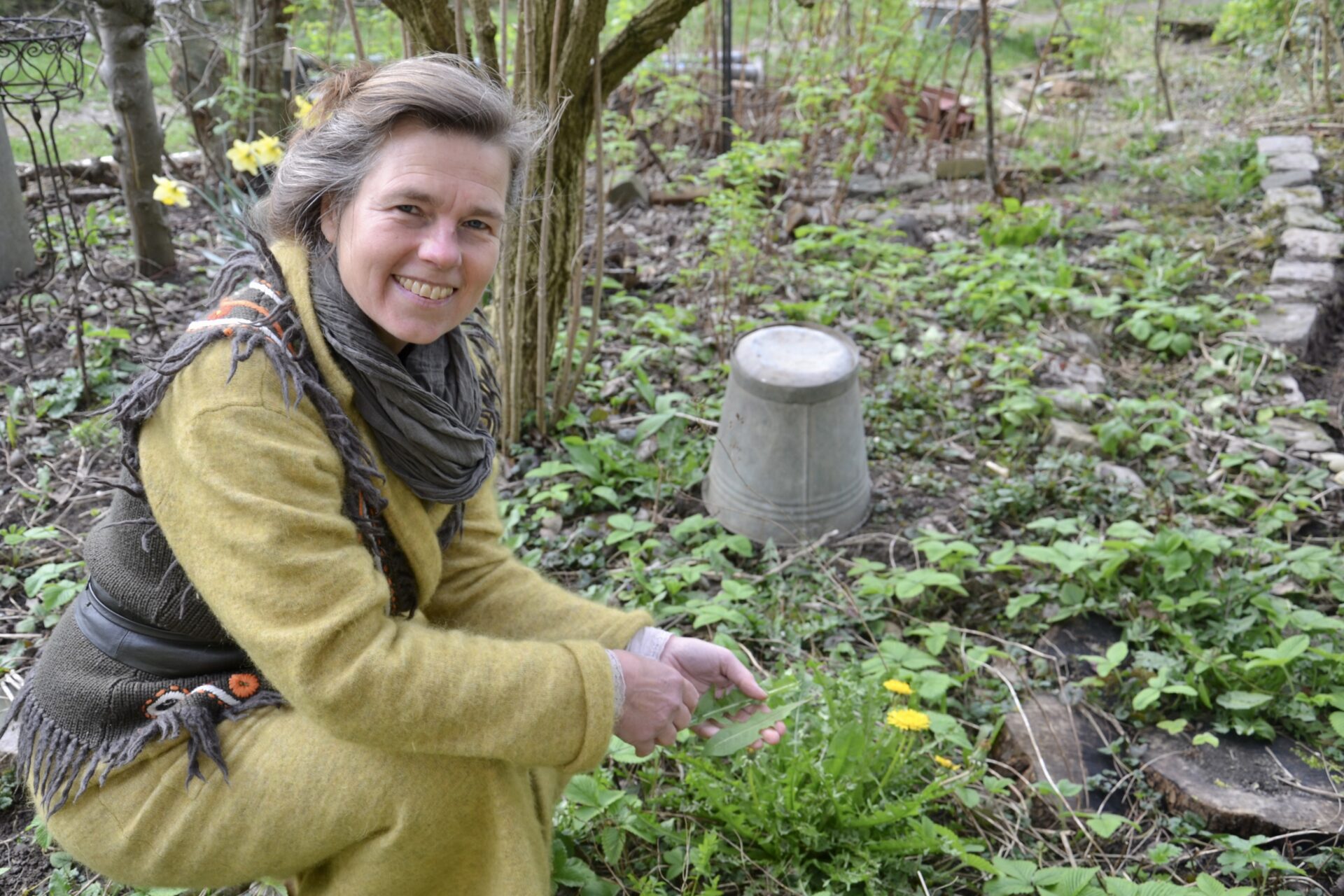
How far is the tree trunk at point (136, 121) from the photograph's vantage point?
4.08m

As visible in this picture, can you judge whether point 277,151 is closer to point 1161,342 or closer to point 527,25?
point 527,25

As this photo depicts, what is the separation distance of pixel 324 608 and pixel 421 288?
47cm

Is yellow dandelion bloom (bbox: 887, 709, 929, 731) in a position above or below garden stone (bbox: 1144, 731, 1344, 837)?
above

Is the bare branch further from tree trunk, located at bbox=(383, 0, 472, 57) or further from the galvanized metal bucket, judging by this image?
the galvanized metal bucket

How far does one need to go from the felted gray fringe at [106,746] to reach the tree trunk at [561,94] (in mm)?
1821

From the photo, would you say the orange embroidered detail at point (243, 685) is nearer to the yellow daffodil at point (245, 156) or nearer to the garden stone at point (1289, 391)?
the yellow daffodil at point (245, 156)

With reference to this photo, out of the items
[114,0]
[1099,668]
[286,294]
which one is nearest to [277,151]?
[114,0]

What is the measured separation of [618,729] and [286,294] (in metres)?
0.79

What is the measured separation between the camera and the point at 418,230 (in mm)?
1480

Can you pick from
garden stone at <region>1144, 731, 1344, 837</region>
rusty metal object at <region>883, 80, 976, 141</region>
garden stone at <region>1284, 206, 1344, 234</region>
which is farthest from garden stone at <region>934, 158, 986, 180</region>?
garden stone at <region>1144, 731, 1344, 837</region>

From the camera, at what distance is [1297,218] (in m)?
5.15

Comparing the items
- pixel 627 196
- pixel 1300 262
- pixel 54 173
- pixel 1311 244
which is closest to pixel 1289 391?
pixel 1300 262

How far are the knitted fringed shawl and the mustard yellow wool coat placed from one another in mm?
26

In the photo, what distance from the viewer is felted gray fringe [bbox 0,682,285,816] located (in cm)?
143
